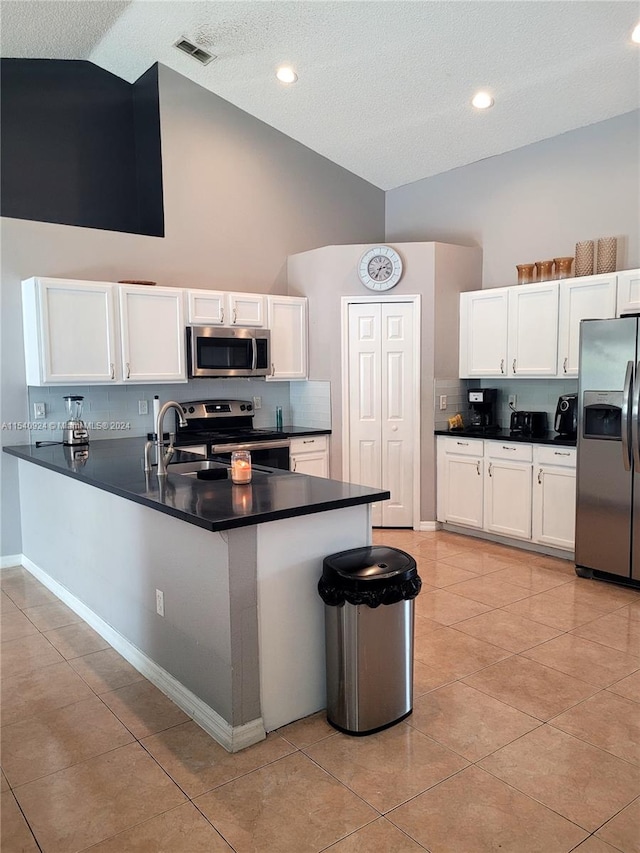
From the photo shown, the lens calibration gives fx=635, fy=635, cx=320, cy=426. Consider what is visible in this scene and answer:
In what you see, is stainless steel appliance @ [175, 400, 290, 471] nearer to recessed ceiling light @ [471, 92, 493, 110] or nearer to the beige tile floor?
the beige tile floor

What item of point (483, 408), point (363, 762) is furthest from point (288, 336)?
point (363, 762)

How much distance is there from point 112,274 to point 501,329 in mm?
3291

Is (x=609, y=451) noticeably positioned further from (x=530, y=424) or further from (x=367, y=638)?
(x=367, y=638)

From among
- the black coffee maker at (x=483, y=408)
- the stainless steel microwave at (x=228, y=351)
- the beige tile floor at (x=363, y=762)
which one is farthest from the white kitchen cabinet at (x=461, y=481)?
the beige tile floor at (x=363, y=762)

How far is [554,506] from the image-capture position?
16.1 ft

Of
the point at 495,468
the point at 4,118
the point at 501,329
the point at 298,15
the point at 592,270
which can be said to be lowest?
the point at 495,468

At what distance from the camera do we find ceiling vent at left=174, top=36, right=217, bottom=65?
4795mm

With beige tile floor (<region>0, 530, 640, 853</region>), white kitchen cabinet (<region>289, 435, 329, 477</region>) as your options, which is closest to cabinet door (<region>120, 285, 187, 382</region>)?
white kitchen cabinet (<region>289, 435, 329, 477</region>)

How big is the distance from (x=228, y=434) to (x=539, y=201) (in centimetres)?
337

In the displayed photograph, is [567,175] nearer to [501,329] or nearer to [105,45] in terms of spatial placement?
[501,329]

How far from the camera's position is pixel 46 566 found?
14.8 feet

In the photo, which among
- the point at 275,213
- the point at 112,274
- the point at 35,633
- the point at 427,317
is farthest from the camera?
the point at 275,213

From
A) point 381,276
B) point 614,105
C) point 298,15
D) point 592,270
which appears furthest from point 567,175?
point 298,15

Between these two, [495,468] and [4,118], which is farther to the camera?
[495,468]
